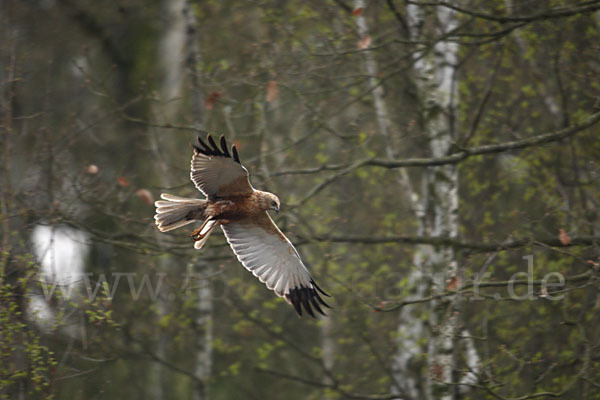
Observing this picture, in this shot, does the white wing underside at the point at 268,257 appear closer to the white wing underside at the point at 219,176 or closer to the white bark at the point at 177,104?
the white bark at the point at 177,104

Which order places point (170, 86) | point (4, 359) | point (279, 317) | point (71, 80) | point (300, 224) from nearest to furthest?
point (4, 359) < point (300, 224) < point (170, 86) < point (279, 317) < point (71, 80)

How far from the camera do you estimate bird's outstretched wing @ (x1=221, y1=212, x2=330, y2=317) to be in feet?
25.2

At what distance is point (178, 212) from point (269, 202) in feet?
3.42

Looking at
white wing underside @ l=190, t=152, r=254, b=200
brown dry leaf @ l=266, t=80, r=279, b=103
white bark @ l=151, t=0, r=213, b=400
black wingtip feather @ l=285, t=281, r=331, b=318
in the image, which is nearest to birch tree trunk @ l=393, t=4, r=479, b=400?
black wingtip feather @ l=285, t=281, r=331, b=318

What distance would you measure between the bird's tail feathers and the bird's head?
2.12 feet

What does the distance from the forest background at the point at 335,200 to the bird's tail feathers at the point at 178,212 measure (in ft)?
0.53

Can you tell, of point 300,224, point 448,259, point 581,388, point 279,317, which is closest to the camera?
point 581,388

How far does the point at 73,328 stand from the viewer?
679cm

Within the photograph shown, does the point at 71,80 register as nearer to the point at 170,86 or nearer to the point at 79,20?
the point at 79,20

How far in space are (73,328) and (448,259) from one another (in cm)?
362

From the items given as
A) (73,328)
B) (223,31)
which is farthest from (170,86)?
(73,328)

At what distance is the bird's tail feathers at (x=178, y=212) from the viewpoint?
7.32 metres

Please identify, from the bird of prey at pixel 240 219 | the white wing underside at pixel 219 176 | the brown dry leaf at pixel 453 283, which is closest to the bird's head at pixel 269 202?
Result: the bird of prey at pixel 240 219

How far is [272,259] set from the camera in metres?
7.89
